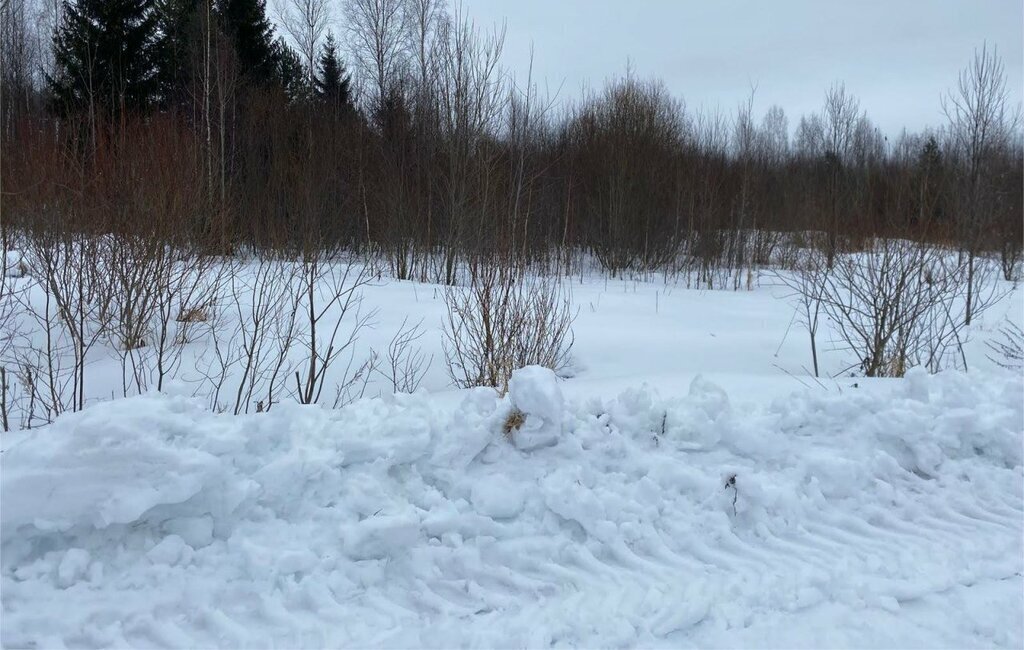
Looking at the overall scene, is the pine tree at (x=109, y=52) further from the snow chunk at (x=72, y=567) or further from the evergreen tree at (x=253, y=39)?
the snow chunk at (x=72, y=567)

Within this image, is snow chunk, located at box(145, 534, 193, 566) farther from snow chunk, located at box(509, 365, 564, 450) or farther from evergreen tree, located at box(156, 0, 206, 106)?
evergreen tree, located at box(156, 0, 206, 106)

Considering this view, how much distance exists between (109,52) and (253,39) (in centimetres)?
400

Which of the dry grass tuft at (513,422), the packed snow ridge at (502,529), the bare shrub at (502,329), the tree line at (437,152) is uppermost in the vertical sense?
the tree line at (437,152)

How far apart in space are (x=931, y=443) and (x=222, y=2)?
Result: 63.0ft

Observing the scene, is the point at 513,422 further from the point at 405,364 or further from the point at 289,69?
the point at 289,69

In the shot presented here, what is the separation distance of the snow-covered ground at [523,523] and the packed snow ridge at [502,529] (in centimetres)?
1

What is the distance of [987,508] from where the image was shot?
3311 millimetres

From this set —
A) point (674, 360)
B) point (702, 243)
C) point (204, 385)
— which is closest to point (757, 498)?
point (674, 360)

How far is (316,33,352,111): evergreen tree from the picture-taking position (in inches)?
744

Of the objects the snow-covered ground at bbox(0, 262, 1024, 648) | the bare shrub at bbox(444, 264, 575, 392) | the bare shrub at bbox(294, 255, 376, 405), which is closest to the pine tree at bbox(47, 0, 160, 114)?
the bare shrub at bbox(294, 255, 376, 405)

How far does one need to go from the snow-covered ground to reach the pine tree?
1520 cm

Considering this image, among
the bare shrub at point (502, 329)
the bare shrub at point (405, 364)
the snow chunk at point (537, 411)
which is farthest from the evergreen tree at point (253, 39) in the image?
the snow chunk at point (537, 411)

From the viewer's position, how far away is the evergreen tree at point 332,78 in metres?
18.9

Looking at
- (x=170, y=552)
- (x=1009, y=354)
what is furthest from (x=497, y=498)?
(x=1009, y=354)
